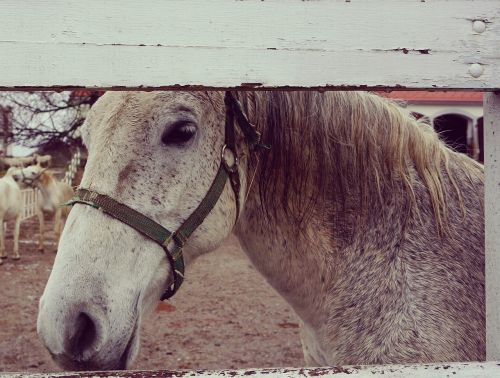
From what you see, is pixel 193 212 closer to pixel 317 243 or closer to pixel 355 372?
pixel 317 243

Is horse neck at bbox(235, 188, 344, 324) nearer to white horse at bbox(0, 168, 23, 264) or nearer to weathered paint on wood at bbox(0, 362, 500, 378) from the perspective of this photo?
weathered paint on wood at bbox(0, 362, 500, 378)

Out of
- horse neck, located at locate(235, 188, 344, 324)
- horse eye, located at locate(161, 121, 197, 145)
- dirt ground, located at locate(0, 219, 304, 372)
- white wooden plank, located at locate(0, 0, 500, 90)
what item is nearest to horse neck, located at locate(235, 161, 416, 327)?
horse neck, located at locate(235, 188, 344, 324)

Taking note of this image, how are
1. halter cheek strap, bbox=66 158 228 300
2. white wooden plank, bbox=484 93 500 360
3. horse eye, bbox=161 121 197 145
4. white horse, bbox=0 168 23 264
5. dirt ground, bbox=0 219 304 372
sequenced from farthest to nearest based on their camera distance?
white horse, bbox=0 168 23 264
dirt ground, bbox=0 219 304 372
horse eye, bbox=161 121 197 145
halter cheek strap, bbox=66 158 228 300
white wooden plank, bbox=484 93 500 360

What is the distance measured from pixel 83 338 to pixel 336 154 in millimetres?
1049

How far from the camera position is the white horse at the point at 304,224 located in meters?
1.39

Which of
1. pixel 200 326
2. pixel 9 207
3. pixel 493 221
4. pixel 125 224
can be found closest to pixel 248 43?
pixel 493 221

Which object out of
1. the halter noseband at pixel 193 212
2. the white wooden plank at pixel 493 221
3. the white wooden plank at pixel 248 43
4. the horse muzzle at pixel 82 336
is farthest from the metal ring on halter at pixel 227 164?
the white wooden plank at pixel 493 221

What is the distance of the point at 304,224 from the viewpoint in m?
1.82

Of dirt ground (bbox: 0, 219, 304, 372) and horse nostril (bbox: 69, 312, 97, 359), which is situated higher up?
horse nostril (bbox: 69, 312, 97, 359)

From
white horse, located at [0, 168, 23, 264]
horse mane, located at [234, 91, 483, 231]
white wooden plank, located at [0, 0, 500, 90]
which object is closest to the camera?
white wooden plank, located at [0, 0, 500, 90]

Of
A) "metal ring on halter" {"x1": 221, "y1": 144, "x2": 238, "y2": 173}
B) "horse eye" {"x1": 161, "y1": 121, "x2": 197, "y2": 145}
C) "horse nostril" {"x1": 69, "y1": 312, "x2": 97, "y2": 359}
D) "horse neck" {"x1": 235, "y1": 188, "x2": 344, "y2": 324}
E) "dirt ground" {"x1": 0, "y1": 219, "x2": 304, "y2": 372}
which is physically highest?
"horse eye" {"x1": 161, "y1": 121, "x2": 197, "y2": 145}

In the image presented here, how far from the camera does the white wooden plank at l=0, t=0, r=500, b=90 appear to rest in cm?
89

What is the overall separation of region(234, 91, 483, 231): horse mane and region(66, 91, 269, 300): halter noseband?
8cm

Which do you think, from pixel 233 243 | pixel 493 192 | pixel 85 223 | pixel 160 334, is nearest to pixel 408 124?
pixel 493 192
